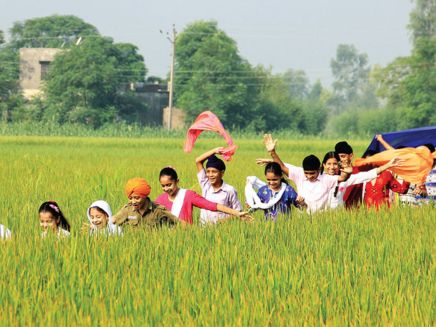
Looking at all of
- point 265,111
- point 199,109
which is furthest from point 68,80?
point 265,111

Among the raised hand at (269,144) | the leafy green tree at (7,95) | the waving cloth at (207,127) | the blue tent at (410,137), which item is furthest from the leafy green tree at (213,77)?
the raised hand at (269,144)

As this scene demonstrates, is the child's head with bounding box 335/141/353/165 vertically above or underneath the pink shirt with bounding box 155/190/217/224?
above

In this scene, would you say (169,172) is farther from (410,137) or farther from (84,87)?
(84,87)

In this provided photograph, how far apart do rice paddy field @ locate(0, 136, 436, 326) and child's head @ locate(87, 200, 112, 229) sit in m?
0.27

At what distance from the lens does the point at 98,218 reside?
7160 mm

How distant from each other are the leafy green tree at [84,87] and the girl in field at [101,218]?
54.3m

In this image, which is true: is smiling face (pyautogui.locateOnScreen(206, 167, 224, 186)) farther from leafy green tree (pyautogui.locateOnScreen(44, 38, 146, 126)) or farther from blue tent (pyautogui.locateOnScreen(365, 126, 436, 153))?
leafy green tree (pyautogui.locateOnScreen(44, 38, 146, 126))

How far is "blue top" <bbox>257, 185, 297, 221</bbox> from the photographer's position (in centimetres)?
801

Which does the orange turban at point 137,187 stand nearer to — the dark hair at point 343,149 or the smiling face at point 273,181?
the smiling face at point 273,181

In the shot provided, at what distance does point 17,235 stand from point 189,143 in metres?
3.69

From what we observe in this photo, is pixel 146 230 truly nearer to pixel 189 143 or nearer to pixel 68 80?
pixel 189 143

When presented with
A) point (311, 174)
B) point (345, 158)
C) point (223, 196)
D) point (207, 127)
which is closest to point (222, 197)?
point (223, 196)

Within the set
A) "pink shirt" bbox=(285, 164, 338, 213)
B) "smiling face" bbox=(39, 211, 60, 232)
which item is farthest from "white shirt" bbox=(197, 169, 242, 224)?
"smiling face" bbox=(39, 211, 60, 232)

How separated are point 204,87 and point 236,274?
206ft
